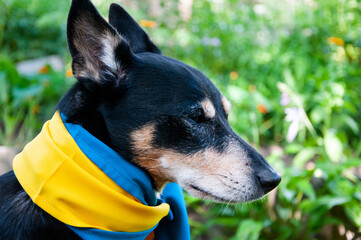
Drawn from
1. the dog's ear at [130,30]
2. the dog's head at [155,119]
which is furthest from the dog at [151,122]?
the dog's ear at [130,30]

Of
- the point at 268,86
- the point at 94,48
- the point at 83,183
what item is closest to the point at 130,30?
the point at 94,48

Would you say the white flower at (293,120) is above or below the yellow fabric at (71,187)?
below

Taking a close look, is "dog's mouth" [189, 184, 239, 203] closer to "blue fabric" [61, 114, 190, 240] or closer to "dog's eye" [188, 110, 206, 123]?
"blue fabric" [61, 114, 190, 240]

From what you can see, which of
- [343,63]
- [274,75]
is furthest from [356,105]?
[274,75]

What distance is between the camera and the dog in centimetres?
220

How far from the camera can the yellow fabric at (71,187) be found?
201 centimetres

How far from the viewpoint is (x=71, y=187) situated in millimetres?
2035

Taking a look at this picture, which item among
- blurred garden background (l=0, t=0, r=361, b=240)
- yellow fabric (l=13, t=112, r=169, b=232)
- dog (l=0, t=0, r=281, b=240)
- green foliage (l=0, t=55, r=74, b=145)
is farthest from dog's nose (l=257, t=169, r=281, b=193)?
green foliage (l=0, t=55, r=74, b=145)

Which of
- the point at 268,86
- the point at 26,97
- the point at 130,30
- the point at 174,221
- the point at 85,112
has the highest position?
the point at 130,30

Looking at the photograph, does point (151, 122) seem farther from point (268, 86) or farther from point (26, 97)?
point (268, 86)

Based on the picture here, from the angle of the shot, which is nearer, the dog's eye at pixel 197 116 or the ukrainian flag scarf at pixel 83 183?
the ukrainian flag scarf at pixel 83 183

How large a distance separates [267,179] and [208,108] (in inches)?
22.2

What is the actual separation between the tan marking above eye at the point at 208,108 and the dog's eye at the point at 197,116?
30 millimetres

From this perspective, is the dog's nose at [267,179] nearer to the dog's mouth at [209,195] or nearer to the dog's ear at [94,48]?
the dog's mouth at [209,195]
